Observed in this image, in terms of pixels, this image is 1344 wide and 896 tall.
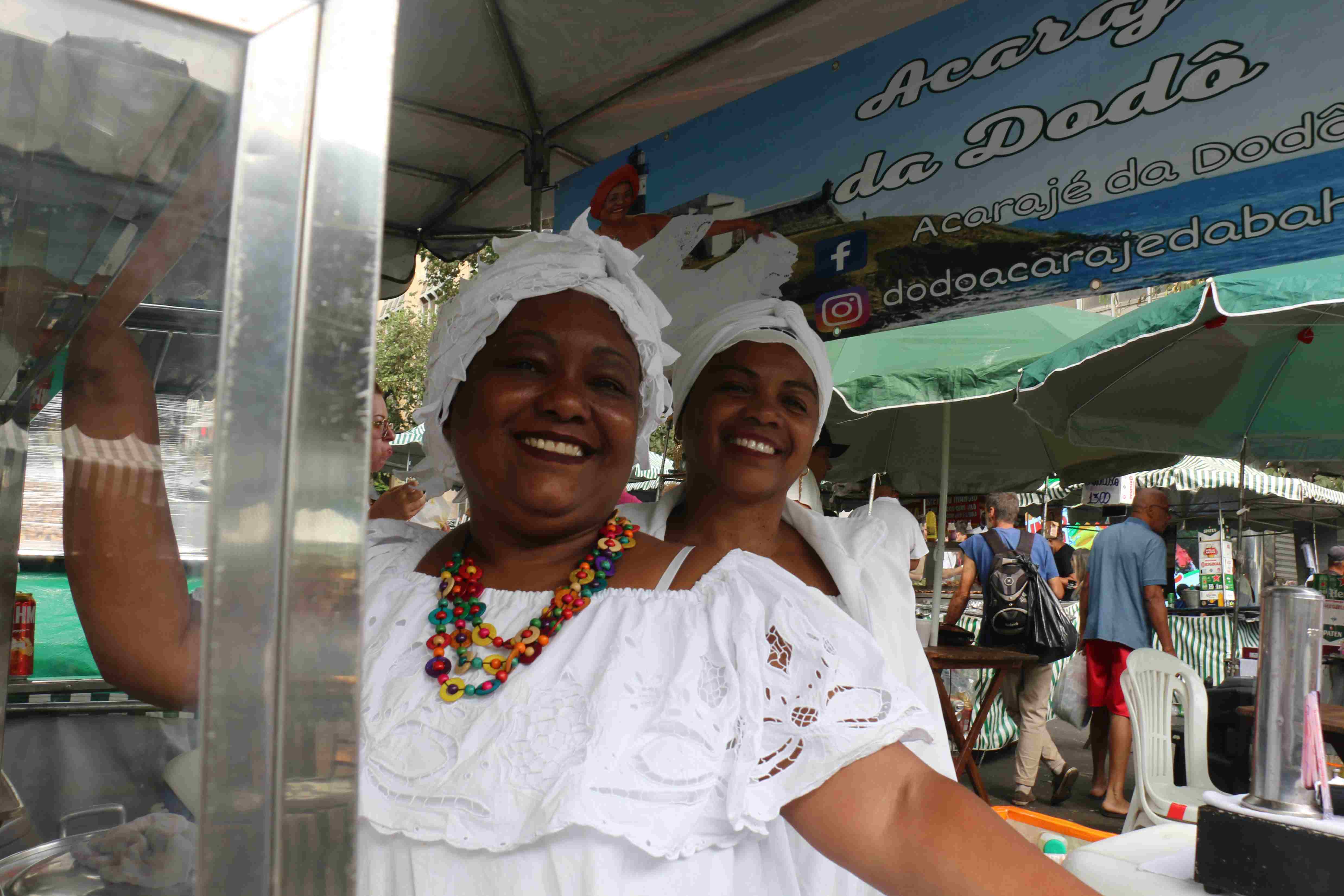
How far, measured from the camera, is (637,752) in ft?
3.52

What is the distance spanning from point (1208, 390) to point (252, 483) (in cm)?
581

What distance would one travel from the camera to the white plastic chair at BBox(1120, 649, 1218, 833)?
4738 mm

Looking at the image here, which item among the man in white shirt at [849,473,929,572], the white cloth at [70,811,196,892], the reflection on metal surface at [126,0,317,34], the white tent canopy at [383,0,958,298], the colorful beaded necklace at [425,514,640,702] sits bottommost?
the white cloth at [70,811,196,892]

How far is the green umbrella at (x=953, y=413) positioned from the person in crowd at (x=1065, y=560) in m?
1.13

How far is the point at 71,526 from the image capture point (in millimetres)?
719

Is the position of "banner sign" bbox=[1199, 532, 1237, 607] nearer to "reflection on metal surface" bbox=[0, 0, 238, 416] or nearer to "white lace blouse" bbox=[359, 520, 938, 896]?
"white lace blouse" bbox=[359, 520, 938, 896]

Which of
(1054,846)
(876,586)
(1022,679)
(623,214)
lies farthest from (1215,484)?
(876,586)

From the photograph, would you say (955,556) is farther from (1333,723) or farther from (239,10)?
(239,10)

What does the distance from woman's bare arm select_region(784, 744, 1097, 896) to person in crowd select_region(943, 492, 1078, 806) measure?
5.61 meters

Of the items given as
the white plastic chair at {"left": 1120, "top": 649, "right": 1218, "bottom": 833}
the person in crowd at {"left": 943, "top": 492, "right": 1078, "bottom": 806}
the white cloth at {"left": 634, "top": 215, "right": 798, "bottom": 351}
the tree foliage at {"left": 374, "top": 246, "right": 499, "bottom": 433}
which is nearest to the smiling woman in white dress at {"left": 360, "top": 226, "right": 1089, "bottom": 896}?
the white cloth at {"left": 634, "top": 215, "right": 798, "bottom": 351}

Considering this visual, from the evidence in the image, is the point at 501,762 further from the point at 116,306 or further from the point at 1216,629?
the point at 1216,629

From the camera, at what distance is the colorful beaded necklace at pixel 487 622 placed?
120 cm

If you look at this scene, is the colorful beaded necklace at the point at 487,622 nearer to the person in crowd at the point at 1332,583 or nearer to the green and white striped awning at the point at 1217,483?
the person in crowd at the point at 1332,583

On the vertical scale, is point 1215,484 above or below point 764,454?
above
